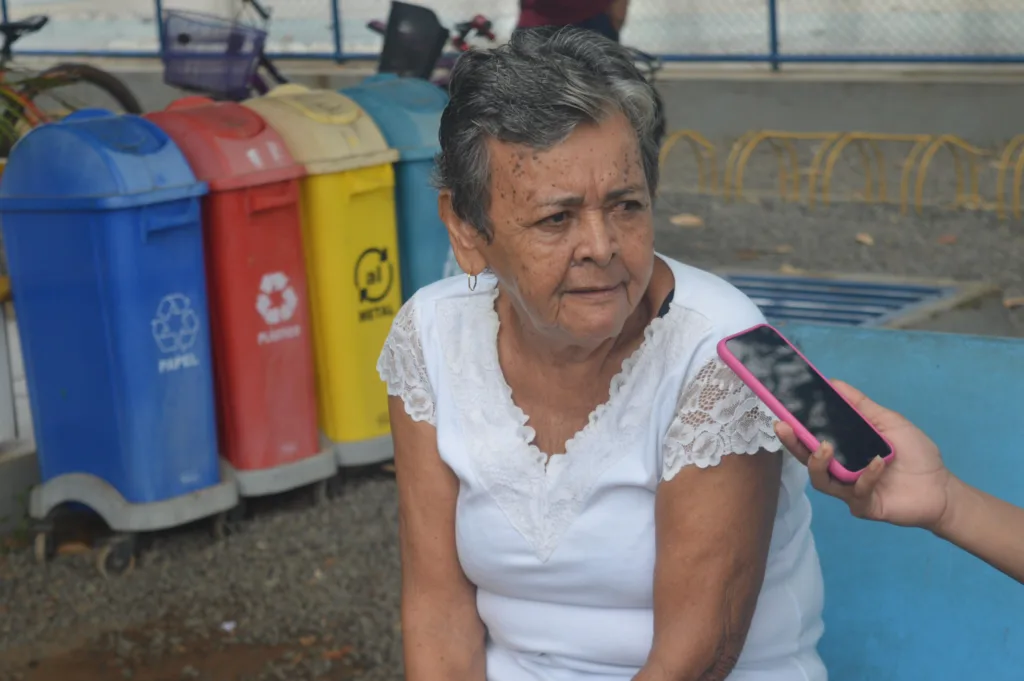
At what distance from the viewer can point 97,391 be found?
4.75 meters

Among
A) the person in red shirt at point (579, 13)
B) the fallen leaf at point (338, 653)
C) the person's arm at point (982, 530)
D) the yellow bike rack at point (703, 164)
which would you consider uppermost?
the person in red shirt at point (579, 13)

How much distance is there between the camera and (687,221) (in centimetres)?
889

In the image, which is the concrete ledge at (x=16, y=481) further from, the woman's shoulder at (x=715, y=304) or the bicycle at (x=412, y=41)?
the woman's shoulder at (x=715, y=304)

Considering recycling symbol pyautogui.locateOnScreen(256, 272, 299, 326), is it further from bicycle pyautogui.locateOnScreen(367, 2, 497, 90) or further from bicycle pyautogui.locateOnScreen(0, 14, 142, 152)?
bicycle pyautogui.locateOnScreen(367, 2, 497, 90)

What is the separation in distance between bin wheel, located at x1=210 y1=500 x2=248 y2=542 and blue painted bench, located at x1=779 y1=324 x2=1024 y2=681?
2848 millimetres

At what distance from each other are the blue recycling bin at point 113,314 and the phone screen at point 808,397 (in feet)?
9.49

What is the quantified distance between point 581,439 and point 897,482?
22.5 inches

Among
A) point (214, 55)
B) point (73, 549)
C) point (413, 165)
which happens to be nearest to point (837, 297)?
point (413, 165)

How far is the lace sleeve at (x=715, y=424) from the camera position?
86.2 inches

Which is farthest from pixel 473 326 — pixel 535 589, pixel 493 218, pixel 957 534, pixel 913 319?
pixel 913 319

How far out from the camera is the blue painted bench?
261cm

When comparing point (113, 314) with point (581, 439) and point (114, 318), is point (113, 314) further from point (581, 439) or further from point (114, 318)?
point (581, 439)

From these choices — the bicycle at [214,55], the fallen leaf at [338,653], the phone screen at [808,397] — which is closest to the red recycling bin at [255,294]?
the fallen leaf at [338,653]

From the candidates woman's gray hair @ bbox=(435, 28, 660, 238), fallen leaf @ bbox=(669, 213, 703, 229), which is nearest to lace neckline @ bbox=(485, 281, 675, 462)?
woman's gray hair @ bbox=(435, 28, 660, 238)
